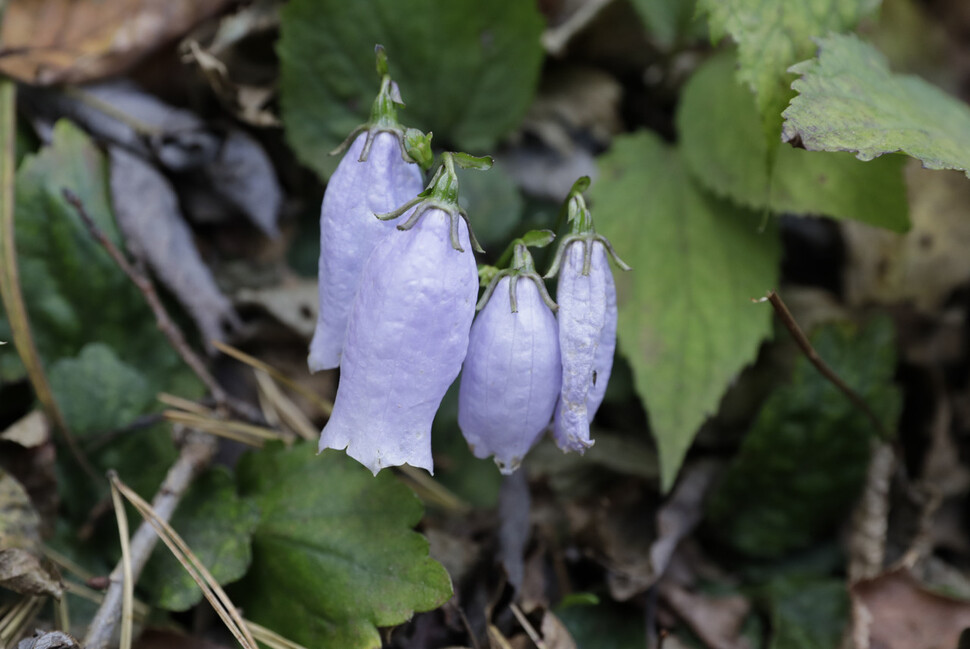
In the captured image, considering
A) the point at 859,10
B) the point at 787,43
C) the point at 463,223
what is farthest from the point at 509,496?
the point at 859,10

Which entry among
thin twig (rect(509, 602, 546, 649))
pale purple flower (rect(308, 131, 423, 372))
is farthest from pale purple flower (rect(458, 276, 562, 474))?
thin twig (rect(509, 602, 546, 649))

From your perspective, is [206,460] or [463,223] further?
[206,460]

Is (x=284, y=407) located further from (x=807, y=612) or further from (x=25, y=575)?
(x=807, y=612)

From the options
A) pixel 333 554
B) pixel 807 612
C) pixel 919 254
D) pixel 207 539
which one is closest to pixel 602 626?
pixel 807 612

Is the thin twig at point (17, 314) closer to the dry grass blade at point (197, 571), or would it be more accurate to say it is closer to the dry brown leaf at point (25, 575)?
the dry grass blade at point (197, 571)

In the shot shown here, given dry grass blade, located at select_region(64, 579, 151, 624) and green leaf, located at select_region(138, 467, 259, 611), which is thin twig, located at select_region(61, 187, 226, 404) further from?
dry grass blade, located at select_region(64, 579, 151, 624)

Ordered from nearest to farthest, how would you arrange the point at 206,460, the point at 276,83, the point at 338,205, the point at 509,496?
the point at 338,205 < the point at 206,460 < the point at 509,496 < the point at 276,83

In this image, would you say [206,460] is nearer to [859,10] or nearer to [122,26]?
[122,26]
